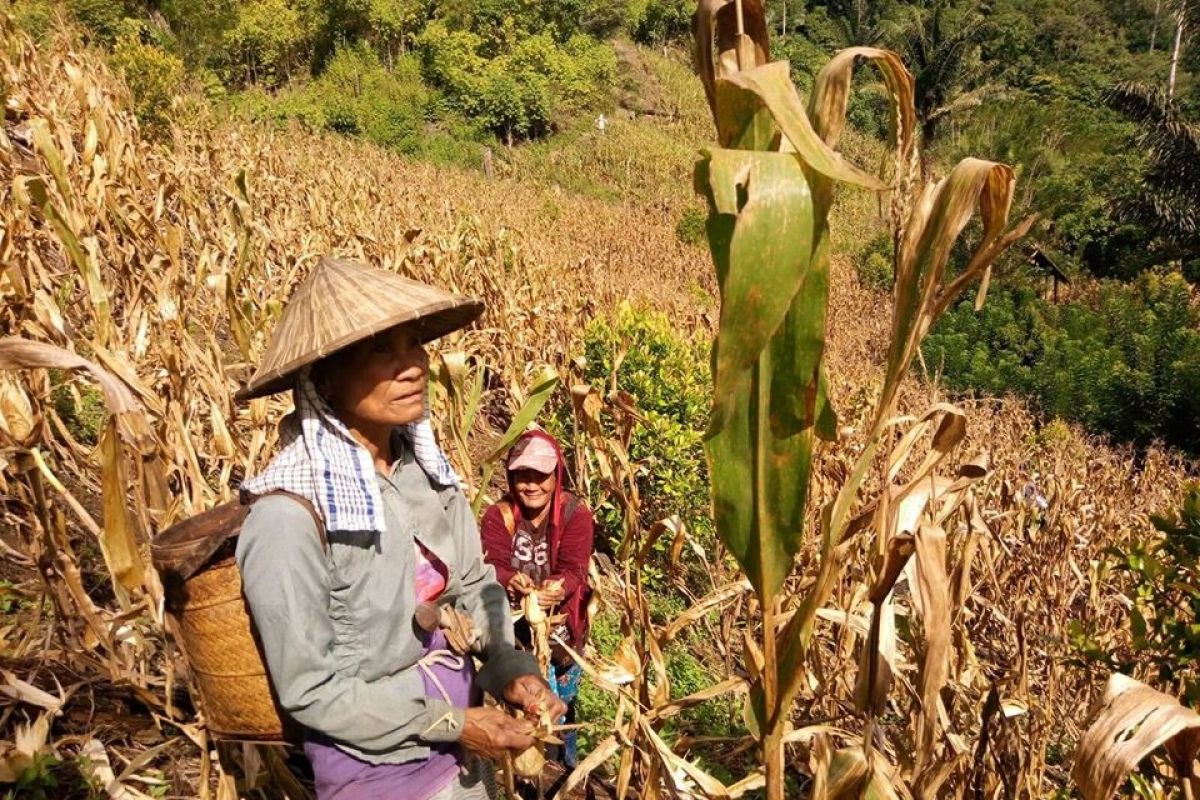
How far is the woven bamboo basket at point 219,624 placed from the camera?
1.17 metres

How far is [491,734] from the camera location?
1.29 m

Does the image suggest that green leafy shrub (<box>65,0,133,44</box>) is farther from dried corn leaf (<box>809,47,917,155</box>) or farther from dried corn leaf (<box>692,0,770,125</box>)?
dried corn leaf (<box>809,47,917,155</box>)

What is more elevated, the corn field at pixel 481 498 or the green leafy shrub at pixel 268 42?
the green leafy shrub at pixel 268 42

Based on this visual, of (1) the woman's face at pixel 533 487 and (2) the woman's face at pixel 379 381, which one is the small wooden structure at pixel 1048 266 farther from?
(2) the woman's face at pixel 379 381

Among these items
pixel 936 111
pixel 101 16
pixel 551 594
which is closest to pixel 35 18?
pixel 101 16

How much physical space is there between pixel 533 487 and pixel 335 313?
46.1 inches

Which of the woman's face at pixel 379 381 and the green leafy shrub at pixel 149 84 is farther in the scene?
the green leafy shrub at pixel 149 84

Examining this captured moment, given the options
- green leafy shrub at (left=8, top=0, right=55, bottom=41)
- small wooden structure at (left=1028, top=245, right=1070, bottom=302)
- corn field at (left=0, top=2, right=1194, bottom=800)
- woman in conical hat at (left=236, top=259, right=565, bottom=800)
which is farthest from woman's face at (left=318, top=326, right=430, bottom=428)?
small wooden structure at (left=1028, top=245, right=1070, bottom=302)

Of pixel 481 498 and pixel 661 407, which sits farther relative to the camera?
pixel 661 407

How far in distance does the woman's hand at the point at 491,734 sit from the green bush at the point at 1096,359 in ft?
33.1

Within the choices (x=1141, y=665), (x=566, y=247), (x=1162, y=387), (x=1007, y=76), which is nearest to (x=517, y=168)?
(x=566, y=247)

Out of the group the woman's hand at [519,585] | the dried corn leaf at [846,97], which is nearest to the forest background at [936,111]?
the woman's hand at [519,585]

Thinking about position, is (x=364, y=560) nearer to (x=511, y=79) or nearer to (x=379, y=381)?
(x=379, y=381)

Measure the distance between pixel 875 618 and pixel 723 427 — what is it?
1.03ft
